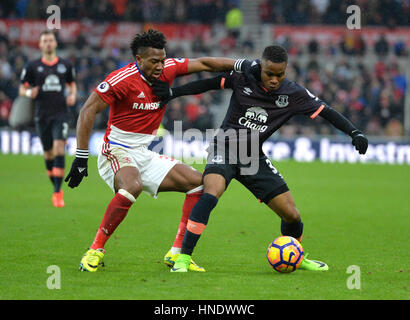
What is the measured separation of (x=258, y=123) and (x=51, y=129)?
554 centimetres

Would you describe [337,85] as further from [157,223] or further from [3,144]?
[157,223]

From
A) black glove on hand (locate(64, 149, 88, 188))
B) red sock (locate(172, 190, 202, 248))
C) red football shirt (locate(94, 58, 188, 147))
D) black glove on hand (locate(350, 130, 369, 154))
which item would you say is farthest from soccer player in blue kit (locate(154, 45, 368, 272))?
black glove on hand (locate(64, 149, 88, 188))

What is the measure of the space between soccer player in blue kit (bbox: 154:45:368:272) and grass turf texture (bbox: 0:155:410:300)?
669 millimetres

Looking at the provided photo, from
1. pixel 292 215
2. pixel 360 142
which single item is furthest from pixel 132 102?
pixel 360 142

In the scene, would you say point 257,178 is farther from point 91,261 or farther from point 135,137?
point 91,261

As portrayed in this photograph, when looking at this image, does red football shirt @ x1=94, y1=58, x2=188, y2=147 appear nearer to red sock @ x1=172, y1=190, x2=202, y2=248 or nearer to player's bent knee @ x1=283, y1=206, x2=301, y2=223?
red sock @ x1=172, y1=190, x2=202, y2=248

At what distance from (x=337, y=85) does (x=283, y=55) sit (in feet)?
57.5

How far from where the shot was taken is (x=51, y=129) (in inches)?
456

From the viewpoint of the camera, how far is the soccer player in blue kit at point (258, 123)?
22.2 ft

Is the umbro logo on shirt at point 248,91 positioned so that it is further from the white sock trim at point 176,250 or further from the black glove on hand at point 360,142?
the white sock trim at point 176,250

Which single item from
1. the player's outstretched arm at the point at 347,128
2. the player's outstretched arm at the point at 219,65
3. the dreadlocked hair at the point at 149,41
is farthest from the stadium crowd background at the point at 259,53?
the dreadlocked hair at the point at 149,41

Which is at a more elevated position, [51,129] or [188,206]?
[51,129]

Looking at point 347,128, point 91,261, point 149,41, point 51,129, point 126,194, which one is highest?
point 149,41

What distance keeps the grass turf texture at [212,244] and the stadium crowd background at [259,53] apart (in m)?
7.82
